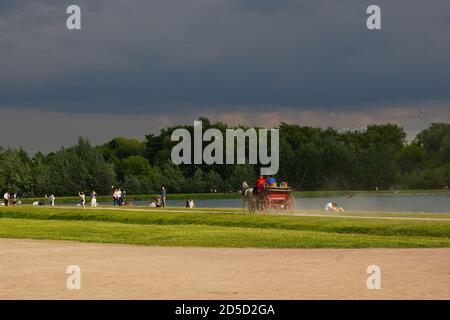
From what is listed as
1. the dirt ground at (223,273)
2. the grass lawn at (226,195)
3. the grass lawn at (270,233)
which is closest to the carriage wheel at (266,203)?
the grass lawn at (270,233)

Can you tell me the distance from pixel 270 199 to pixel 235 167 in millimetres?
99475

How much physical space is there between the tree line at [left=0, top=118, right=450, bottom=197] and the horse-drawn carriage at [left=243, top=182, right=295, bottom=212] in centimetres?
8604

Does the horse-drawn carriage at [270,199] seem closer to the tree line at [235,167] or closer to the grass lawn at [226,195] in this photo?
the grass lawn at [226,195]

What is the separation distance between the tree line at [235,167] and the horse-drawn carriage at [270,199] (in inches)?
3387

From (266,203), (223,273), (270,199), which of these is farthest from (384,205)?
(223,273)

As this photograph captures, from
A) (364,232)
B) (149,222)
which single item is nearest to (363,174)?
(149,222)

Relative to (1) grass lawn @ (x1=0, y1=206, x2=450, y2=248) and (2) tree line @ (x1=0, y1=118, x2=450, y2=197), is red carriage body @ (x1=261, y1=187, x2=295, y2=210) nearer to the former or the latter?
(1) grass lawn @ (x1=0, y1=206, x2=450, y2=248)

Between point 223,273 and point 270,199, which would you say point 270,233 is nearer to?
point 270,199

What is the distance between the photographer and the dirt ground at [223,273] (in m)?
14.5

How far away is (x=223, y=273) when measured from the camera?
58.6ft

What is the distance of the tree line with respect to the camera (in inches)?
5025

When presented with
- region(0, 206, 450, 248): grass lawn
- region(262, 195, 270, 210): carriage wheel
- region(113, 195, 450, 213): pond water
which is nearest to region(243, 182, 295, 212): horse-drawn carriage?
region(262, 195, 270, 210): carriage wheel
